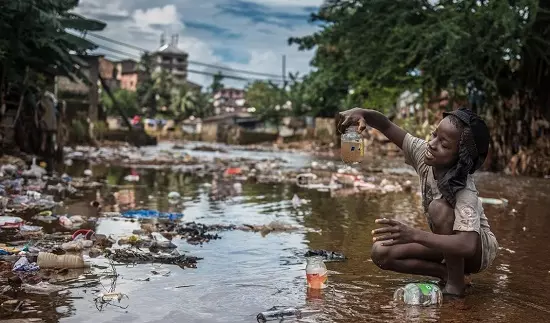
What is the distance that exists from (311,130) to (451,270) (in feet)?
116

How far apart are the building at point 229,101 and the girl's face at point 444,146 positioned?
318 feet

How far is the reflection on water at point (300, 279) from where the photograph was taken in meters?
3.11

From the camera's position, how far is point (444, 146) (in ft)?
10.9

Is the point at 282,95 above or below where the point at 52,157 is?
above

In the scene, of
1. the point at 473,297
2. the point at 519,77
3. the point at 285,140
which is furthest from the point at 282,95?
the point at 473,297

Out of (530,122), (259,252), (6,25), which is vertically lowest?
(259,252)

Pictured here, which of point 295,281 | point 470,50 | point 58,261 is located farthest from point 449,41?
point 58,261

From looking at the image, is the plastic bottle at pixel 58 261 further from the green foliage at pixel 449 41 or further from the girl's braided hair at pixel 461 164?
the green foliage at pixel 449 41

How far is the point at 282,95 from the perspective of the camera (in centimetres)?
5219

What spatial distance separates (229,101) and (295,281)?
112 meters

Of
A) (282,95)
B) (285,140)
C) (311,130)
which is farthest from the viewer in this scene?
(282,95)

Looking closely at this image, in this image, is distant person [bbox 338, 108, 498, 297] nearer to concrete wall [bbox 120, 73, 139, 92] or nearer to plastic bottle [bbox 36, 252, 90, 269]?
plastic bottle [bbox 36, 252, 90, 269]

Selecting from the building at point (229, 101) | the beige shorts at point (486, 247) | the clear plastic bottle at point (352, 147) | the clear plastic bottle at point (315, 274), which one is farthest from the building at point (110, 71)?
the beige shorts at point (486, 247)

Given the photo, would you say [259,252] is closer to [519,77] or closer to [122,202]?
[122,202]
